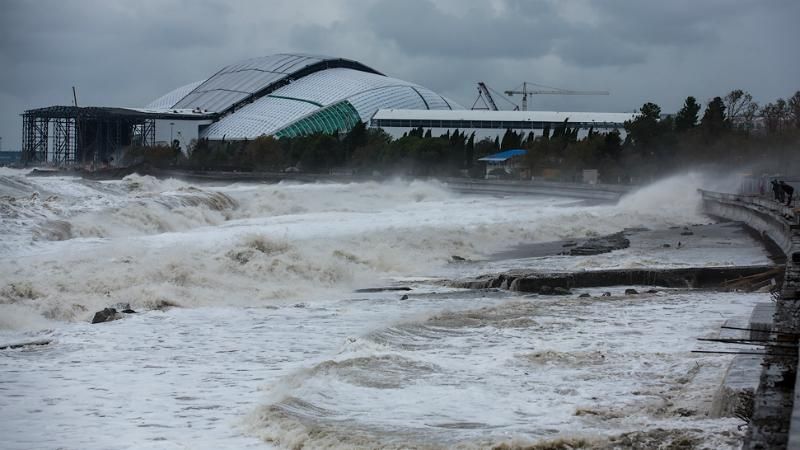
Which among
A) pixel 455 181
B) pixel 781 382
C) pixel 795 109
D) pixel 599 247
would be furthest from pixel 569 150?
pixel 781 382

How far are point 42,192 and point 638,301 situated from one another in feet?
131

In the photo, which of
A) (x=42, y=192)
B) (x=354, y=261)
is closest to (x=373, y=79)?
(x=42, y=192)

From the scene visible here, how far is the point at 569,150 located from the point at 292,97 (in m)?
56.4

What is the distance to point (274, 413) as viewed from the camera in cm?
966

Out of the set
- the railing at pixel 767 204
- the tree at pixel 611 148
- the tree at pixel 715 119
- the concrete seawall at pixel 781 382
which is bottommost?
the concrete seawall at pixel 781 382

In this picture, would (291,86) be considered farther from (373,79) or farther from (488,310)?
(488,310)

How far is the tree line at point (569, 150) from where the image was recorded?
237 ft

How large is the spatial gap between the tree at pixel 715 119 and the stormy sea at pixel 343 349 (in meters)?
46.2

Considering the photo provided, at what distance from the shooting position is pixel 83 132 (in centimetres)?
12888

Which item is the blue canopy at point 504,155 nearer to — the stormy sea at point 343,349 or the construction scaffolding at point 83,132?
the construction scaffolding at point 83,132

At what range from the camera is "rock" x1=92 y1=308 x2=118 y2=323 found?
51.7ft

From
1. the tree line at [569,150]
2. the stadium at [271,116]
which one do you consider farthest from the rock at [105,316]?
the stadium at [271,116]

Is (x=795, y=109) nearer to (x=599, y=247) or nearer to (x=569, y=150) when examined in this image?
(x=569, y=150)

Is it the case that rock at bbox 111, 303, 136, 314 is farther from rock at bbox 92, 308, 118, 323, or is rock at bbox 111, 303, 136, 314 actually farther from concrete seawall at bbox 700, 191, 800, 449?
concrete seawall at bbox 700, 191, 800, 449
